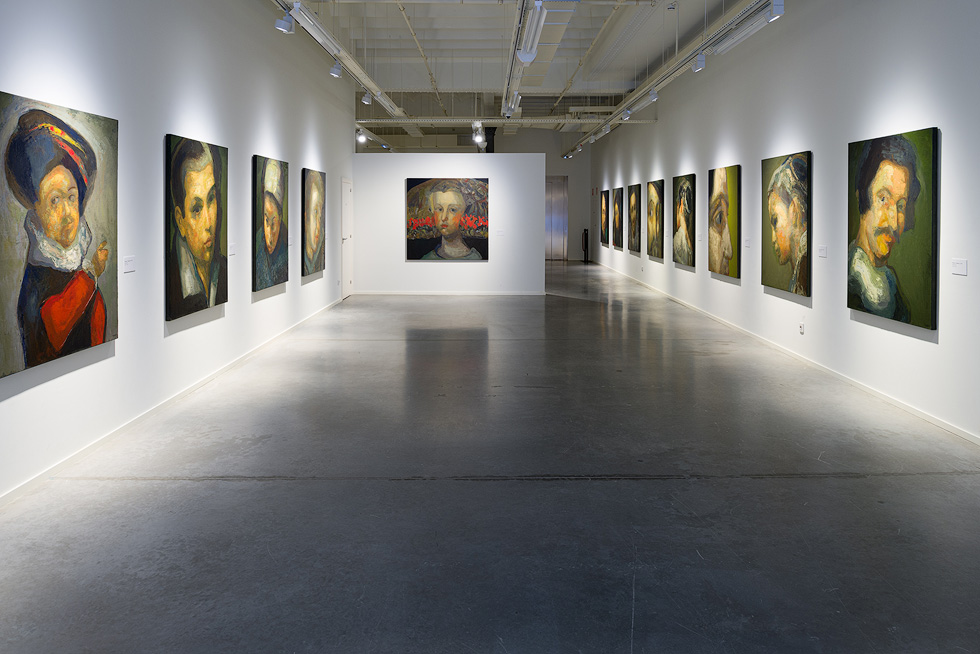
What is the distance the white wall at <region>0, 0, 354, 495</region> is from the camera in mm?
5223

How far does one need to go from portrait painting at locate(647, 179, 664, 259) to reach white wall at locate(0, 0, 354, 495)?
8.98m

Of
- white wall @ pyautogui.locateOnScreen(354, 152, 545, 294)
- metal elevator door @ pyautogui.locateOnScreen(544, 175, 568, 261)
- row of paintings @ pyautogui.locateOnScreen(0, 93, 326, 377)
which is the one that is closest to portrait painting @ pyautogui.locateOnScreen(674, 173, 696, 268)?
white wall @ pyautogui.locateOnScreen(354, 152, 545, 294)

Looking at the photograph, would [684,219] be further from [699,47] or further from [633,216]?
[699,47]

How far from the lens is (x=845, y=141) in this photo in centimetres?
861

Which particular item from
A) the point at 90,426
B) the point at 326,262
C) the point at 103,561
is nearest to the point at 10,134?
the point at 90,426

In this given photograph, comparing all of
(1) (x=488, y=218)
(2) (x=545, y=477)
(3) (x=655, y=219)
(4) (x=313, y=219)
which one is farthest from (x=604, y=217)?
(2) (x=545, y=477)

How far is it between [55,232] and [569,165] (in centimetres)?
2706

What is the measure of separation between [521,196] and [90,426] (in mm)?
13629

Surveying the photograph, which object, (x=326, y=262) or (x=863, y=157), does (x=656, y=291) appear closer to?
(x=326, y=262)

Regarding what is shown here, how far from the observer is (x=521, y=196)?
18531 mm

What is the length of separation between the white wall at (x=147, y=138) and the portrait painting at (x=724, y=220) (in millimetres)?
6903

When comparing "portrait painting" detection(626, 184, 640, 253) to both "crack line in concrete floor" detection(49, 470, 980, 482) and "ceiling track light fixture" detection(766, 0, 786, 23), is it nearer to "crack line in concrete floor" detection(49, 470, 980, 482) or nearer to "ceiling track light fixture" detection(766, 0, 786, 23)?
"ceiling track light fixture" detection(766, 0, 786, 23)

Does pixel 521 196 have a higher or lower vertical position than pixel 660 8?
lower

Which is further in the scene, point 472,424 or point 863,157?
point 863,157
